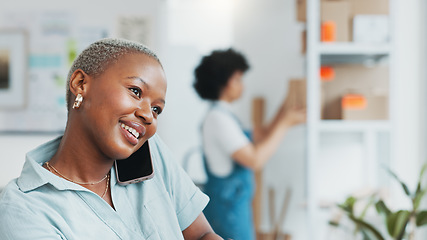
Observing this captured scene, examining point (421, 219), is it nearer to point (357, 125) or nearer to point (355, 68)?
point (357, 125)

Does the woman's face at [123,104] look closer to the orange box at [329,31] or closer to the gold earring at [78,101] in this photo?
the gold earring at [78,101]

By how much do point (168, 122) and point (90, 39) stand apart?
2.70ft

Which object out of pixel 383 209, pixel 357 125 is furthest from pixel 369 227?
pixel 357 125

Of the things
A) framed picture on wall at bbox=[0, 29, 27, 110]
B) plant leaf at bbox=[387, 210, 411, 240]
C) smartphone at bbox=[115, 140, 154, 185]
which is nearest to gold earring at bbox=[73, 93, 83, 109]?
smartphone at bbox=[115, 140, 154, 185]

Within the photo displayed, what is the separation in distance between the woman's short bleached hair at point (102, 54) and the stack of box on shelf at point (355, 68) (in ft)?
5.61

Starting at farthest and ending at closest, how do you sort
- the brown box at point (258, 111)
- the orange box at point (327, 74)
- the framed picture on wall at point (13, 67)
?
the framed picture on wall at point (13, 67) → the brown box at point (258, 111) → the orange box at point (327, 74)

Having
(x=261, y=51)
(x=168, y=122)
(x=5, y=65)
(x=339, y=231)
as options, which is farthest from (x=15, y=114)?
(x=339, y=231)

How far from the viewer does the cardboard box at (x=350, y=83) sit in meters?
2.41

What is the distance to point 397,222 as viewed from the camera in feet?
5.12

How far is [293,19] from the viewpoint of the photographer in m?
3.09

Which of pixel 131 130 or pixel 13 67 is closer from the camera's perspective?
pixel 131 130

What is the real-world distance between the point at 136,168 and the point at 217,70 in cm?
169

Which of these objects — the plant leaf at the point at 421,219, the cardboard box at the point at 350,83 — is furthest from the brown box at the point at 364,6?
the plant leaf at the point at 421,219

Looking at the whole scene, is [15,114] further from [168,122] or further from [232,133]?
[232,133]
